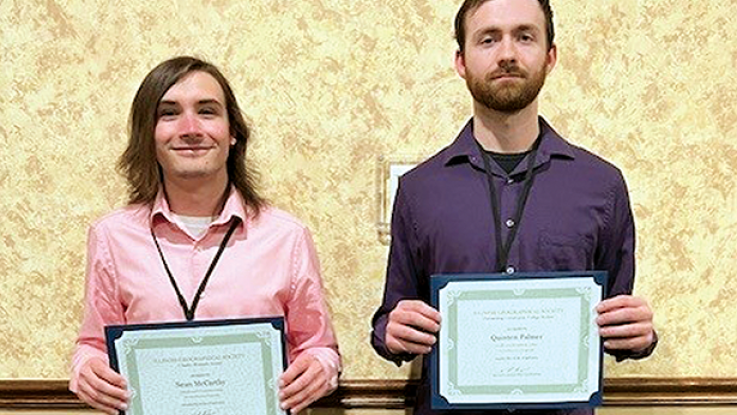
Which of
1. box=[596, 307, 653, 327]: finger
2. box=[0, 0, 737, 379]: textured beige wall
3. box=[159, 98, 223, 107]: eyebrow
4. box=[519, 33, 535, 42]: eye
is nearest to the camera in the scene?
box=[596, 307, 653, 327]: finger

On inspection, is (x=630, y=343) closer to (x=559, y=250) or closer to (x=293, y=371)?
(x=559, y=250)

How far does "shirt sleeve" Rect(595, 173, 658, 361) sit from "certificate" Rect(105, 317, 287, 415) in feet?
1.92

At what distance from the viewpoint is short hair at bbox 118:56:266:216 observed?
5.28 ft

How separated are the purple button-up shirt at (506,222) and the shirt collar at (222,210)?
30cm

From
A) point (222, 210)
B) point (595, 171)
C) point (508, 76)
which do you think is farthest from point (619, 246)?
point (222, 210)

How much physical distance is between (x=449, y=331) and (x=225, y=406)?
41cm

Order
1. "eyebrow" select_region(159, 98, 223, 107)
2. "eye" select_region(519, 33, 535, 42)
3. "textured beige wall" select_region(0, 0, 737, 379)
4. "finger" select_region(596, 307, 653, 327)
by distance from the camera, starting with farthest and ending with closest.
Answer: "textured beige wall" select_region(0, 0, 737, 379) → "eyebrow" select_region(159, 98, 223, 107) → "eye" select_region(519, 33, 535, 42) → "finger" select_region(596, 307, 653, 327)

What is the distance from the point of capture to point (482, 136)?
1.55 metres

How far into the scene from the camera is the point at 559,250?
145 cm

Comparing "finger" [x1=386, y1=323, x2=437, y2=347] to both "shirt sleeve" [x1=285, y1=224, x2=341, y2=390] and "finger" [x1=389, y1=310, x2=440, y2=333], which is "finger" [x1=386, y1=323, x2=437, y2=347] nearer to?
"finger" [x1=389, y1=310, x2=440, y2=333]

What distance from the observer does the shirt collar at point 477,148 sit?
1.52 m

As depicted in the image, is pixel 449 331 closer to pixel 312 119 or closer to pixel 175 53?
pixel 312 119

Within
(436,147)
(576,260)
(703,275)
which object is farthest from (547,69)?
(703,275)

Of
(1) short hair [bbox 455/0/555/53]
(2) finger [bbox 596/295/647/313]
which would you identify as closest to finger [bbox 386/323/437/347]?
(2) finger [bbox 596/295/647/313]
